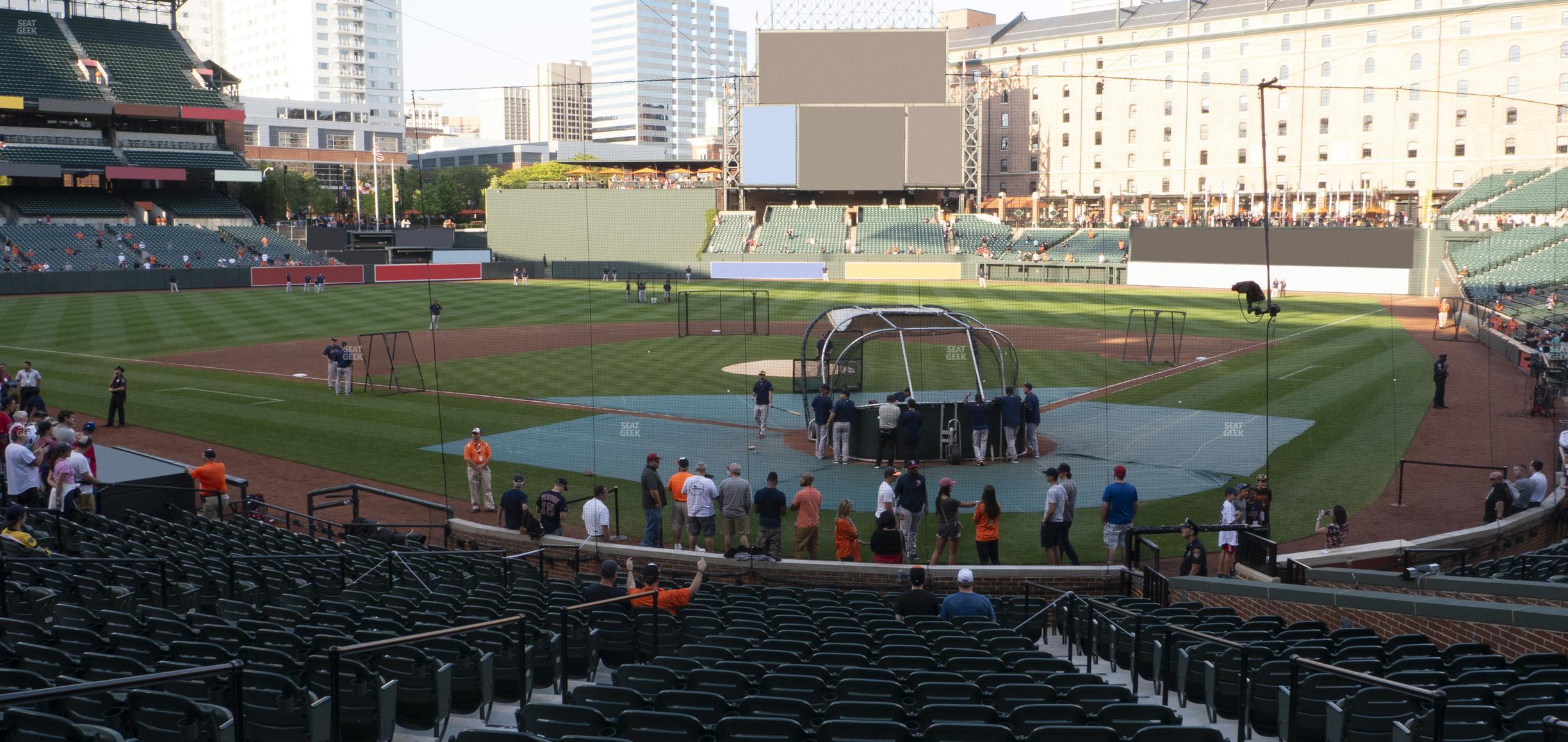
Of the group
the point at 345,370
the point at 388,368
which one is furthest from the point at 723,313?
the point at 345,370

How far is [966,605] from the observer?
35.7 feet

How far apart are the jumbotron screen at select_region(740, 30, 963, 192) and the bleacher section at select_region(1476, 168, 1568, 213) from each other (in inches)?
1356

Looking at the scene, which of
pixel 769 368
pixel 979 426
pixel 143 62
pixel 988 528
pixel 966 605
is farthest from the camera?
pixel 143 62

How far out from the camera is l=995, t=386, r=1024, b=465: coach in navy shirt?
2172 centimetres

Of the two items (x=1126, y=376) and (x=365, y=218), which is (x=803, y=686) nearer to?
(x=1126, y=376)

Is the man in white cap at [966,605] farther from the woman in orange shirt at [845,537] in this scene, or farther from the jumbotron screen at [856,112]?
the jumbotron screen at [856,112]

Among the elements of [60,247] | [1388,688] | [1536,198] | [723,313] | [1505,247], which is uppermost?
[1536,198]

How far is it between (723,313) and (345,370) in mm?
23540

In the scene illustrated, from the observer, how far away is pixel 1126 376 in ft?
108

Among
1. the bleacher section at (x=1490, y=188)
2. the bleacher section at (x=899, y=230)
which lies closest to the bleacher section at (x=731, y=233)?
the bleacher section at (x=899, y=230)

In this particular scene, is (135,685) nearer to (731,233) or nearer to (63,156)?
(731,233)

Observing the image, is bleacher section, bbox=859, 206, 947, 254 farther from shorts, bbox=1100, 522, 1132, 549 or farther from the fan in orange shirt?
the fan in orange shirt

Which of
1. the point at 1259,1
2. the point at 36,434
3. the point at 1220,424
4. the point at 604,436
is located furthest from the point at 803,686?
the point at 1259,1

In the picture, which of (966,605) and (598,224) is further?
(598,224)
